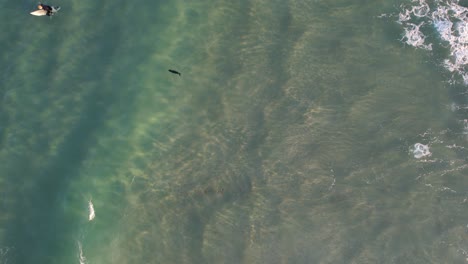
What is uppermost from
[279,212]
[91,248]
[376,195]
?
[376,195]

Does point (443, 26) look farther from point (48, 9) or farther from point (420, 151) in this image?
point (48, 9)

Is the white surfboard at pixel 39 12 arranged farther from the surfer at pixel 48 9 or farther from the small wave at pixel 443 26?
the small wave at pixel 443 26

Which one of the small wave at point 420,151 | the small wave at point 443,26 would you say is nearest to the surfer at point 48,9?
the small wave at point 443,26

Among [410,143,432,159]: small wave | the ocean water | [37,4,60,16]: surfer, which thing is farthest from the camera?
[37,4,60,16]: surfer

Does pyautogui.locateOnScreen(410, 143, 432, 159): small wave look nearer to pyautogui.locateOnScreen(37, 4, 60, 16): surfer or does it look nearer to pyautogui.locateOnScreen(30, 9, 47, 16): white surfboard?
pyautogui.locateOnScreen(37, 4, 60, 16): surfer

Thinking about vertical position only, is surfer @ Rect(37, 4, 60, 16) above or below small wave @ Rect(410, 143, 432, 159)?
above

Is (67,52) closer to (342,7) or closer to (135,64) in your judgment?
(135,64)

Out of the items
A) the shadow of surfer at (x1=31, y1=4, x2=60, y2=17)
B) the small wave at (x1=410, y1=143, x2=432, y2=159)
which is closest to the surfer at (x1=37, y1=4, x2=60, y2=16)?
the shadow of surfer at (x1=31, y1=4, x2=60, y2=17)

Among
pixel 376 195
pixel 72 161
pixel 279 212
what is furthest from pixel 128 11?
pixel 376 195

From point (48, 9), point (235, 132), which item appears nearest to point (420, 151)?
point (235, 132)
